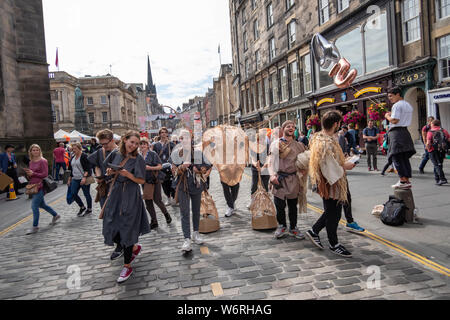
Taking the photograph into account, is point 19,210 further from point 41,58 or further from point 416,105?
point 416,105

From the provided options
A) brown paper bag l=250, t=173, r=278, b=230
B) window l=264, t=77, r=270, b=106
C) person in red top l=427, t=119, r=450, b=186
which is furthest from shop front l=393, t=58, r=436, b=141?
window l=264, t=77, r=270, b=106

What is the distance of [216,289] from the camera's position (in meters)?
3.31

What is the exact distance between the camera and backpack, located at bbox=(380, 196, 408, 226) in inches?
196

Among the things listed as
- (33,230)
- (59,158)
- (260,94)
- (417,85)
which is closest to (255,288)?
(33,230)

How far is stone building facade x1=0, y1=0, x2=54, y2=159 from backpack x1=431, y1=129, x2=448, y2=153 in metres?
16.0

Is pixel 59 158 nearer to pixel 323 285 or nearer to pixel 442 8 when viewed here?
pixel 323 285

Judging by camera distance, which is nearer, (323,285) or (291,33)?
(323,285)

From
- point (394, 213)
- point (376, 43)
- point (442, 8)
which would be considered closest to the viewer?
point (394, 213)

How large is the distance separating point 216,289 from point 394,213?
3.39 metres

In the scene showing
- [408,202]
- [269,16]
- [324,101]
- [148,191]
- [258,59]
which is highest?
[269,16]

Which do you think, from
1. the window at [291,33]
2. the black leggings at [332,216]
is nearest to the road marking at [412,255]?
the black leggings at [332,216]

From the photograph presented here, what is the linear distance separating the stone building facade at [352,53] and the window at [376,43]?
5 cm

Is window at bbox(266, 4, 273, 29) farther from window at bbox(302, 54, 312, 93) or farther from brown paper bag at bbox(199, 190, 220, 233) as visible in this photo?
brown paper bag at bbox(199, 190, 220, 233)
